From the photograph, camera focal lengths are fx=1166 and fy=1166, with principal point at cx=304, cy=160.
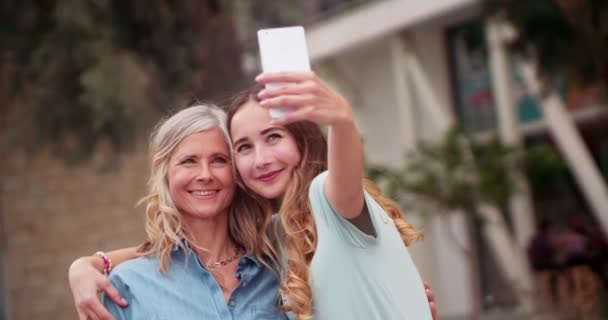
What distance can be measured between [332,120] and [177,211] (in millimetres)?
817

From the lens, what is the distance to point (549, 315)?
46.3ft

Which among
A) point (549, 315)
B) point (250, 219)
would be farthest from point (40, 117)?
point (250, 219)

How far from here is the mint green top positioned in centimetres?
318

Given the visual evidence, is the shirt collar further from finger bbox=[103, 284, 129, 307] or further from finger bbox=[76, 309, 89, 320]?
finger bbox=[76, 309, 89, 320]

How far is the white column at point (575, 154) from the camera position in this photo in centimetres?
1495

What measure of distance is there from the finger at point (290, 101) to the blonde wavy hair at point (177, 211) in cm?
72

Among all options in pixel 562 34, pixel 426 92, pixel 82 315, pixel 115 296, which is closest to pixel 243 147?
pixel 115 296

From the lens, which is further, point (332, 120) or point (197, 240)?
point (197, 240)

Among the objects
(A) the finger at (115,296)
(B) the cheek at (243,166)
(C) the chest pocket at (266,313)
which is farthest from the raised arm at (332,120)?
(A) the finger at (115,296)

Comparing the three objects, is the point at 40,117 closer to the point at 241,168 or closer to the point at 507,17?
the point at 507,17

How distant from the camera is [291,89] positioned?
285cm

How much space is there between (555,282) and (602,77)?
5931 millimetres

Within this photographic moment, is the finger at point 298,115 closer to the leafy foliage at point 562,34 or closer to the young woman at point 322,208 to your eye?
the young woman at point 322,208

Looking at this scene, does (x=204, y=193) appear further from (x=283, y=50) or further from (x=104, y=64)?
(x=104, y=64)
